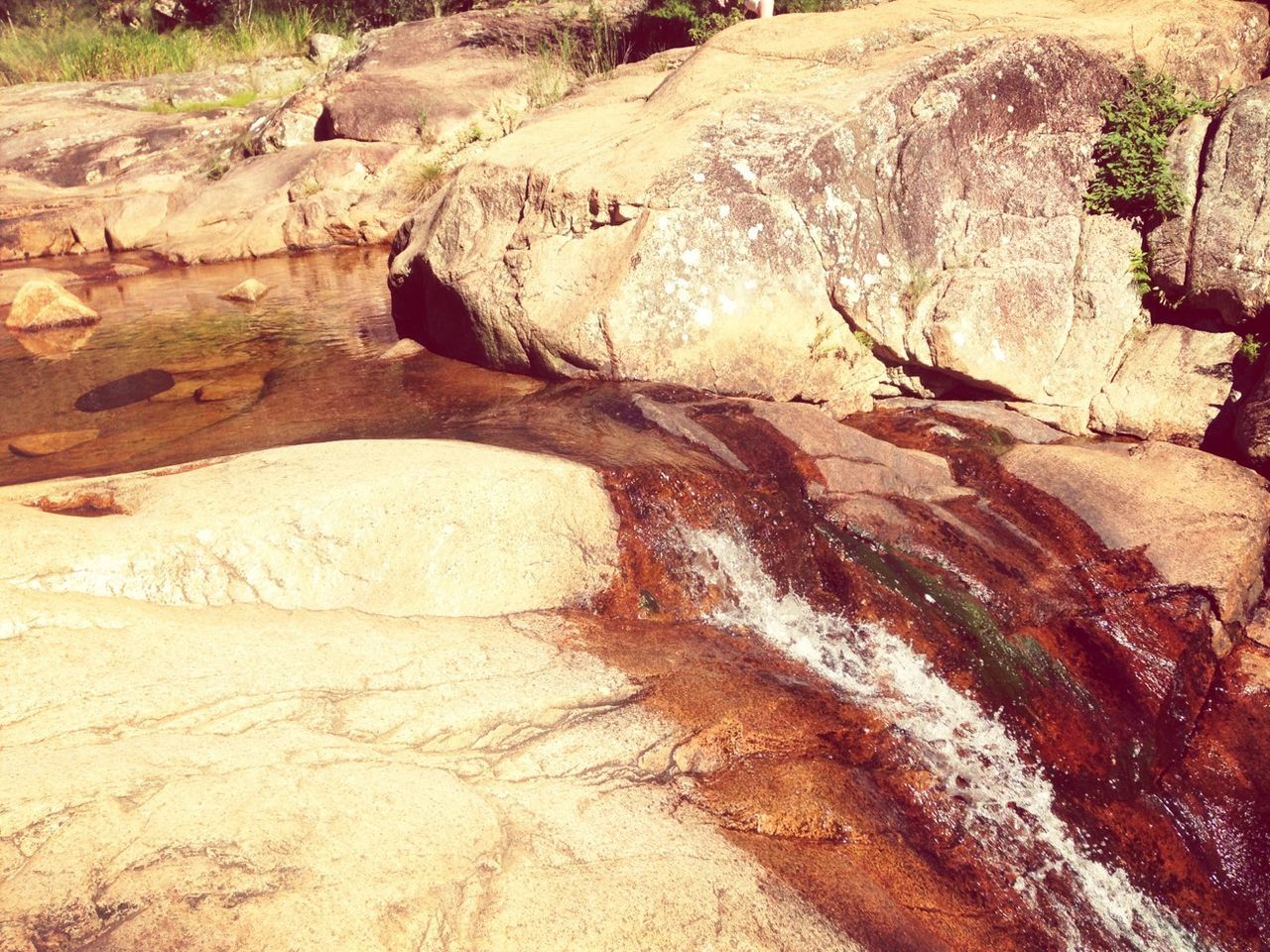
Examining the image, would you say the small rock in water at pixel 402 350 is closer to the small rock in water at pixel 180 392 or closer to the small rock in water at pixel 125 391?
the small rock in water at pixel 180 392

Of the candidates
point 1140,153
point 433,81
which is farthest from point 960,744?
point 433,81

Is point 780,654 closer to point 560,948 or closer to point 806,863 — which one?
point 806,863

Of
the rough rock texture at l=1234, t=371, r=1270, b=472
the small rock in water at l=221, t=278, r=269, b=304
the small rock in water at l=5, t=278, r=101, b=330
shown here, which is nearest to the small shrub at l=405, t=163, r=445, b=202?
the small rock in water at l=221, t=278, r=269, b=304

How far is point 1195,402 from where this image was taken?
5.82 m

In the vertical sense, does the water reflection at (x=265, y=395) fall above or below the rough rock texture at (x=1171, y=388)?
above

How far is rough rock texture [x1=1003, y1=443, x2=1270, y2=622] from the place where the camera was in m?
4.40

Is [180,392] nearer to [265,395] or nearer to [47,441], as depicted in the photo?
[265,395]

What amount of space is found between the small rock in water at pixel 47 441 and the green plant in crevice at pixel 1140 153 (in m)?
6.65

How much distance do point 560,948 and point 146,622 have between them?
1.95m

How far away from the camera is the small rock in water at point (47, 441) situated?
18.9ft

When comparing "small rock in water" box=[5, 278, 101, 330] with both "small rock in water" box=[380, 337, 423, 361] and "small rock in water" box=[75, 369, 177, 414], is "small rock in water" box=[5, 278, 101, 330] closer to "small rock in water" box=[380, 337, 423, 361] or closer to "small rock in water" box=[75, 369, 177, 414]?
"small rock in water" box=[75, 369, 177, 414]

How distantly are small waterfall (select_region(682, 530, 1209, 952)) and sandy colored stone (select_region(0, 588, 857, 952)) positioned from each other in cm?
89

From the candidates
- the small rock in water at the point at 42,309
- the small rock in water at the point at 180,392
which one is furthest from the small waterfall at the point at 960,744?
the small rock in water at the point at 42,309

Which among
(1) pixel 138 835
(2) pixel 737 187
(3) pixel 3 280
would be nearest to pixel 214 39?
(3) pixel 3 280
